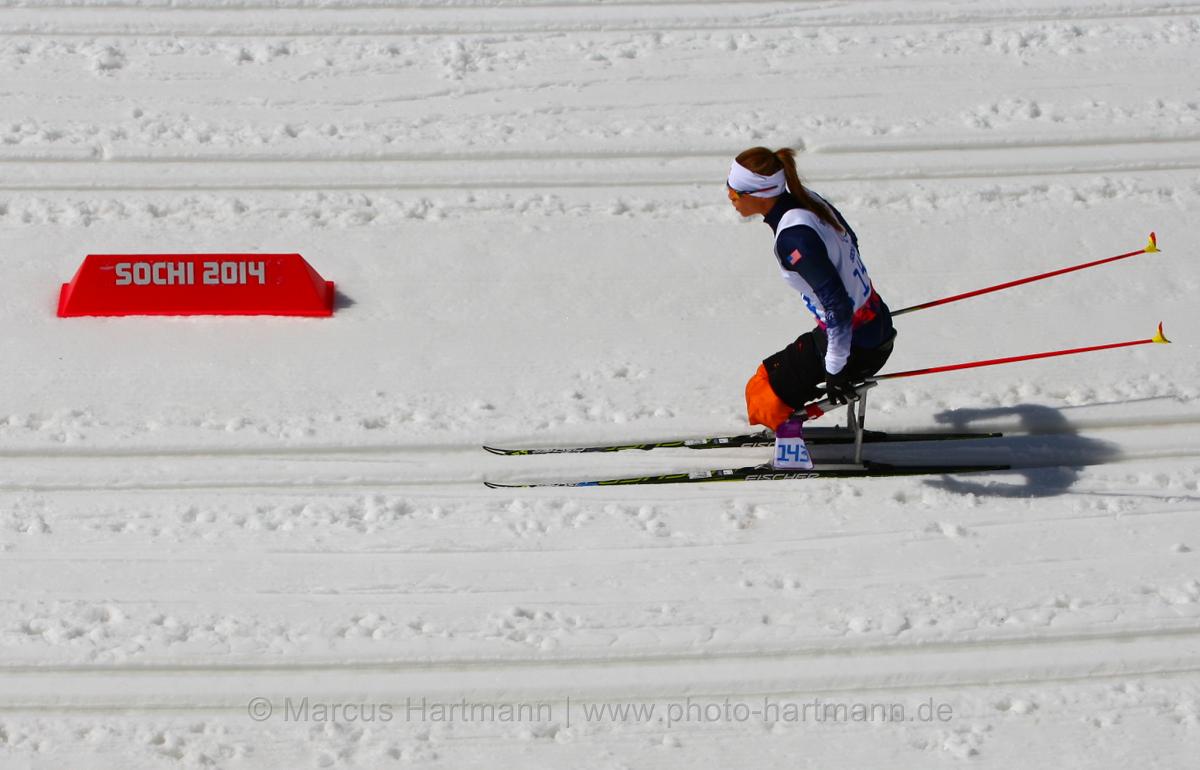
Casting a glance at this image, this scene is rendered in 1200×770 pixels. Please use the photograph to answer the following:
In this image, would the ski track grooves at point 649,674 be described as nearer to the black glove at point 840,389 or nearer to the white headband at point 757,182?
the black glove at point 840,389

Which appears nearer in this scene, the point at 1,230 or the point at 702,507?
the point at 702,507

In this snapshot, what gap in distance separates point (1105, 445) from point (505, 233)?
3.21 m

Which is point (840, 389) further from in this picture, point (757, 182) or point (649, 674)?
point (649, 674)

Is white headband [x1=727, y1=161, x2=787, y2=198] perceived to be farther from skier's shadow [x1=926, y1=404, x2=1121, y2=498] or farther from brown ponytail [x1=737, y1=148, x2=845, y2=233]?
skier's shadow [x1=926, y1=404, x2=1121, y2=498]

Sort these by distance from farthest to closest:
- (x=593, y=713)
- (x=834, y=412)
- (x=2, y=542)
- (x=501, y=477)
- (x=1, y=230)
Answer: (x=1, y=230), (x=834, y=412), (x=501, y=477), (x=2, y=542), (x=593, y=713)

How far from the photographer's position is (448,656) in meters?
5.56

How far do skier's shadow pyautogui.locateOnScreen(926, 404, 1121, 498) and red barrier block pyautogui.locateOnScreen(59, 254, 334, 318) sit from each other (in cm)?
316

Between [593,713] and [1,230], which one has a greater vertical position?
[1,230]

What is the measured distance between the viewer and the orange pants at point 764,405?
6.05 meters

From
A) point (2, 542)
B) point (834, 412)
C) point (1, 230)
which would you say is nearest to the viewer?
point (2, 542)

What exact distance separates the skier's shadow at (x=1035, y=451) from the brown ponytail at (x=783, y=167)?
1.56 m

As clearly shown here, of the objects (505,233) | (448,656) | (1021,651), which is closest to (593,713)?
(448,656)

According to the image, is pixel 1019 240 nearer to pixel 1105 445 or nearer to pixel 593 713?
pixel 1105 445

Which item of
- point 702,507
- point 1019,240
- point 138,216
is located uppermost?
point 138,216
